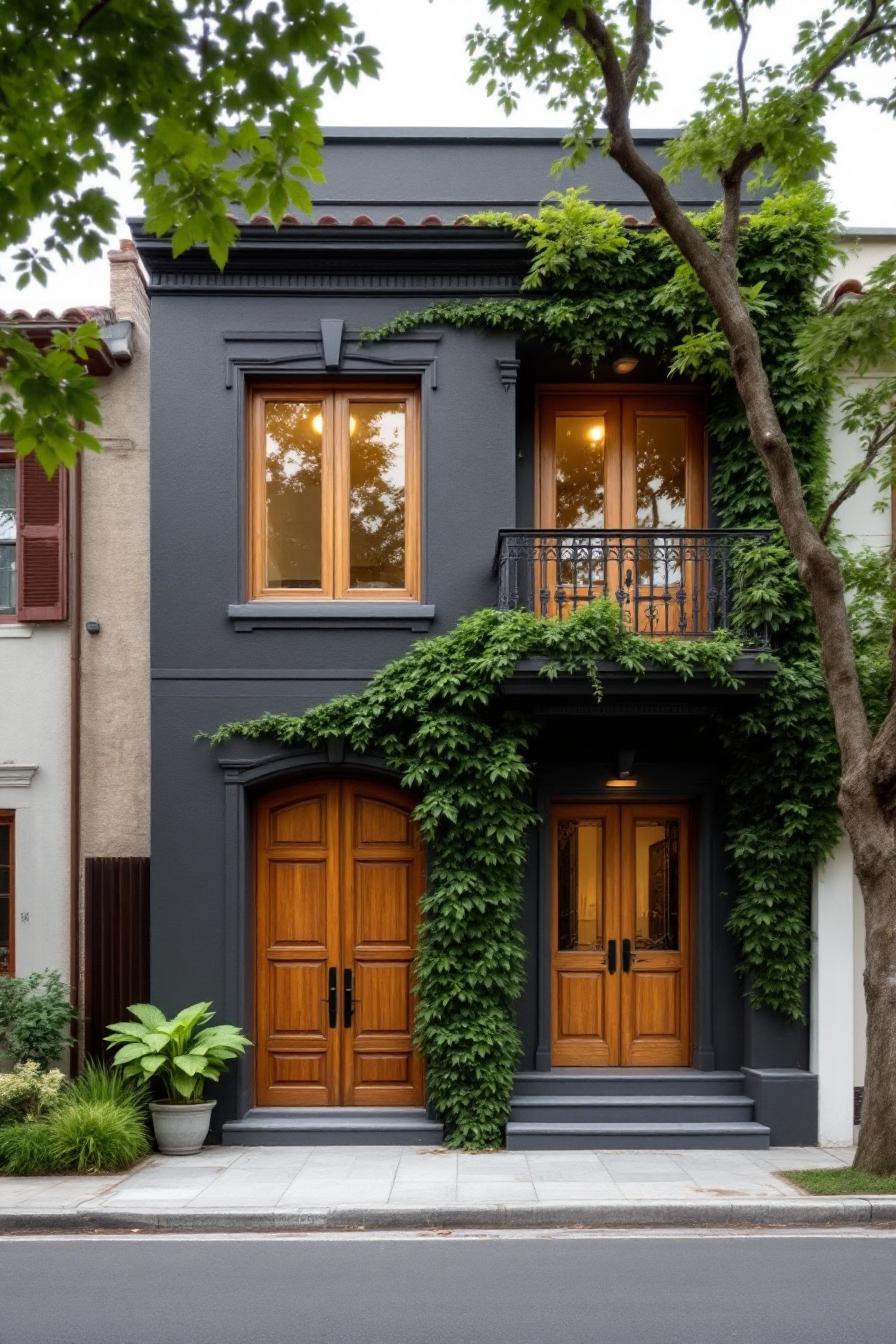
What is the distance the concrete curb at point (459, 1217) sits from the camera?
838 centimetres

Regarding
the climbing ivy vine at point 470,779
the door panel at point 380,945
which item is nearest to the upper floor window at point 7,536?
the climbing ivy vine at point 470,779

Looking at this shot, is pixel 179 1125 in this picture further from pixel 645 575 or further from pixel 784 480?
pixel 784 480

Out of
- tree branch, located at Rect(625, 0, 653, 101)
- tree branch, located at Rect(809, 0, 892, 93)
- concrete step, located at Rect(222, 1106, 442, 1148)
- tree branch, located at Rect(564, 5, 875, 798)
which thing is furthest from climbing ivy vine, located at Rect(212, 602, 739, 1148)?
tree branch, located at Rect(809, 0, 892, 93)

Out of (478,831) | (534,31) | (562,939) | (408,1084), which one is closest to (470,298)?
(534,31)

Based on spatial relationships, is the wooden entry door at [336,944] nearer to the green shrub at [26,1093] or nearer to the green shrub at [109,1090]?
the green shrub at [109,1090]

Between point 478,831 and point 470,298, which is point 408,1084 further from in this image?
point 470,298

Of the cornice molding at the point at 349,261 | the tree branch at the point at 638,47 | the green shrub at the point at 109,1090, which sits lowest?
the green shrub at the point at 109,1090

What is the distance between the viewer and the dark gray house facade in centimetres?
1079

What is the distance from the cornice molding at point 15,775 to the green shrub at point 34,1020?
73.6 inches

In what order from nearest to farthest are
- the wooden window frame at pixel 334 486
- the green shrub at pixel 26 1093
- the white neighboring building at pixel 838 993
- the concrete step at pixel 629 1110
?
the green shrub at pixel 26 1093 < the concrete step at pixel 629 1110 < the white neighboring building at pixel 838 993 < the wooden window frame at pixel 334 486

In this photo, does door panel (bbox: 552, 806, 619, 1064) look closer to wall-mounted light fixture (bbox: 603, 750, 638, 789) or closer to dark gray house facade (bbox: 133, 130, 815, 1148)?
dark gray house facade (bbox: 133, 130, 815, 1148)

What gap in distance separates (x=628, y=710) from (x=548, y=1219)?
4.28 meters

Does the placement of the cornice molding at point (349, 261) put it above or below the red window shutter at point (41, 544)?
above

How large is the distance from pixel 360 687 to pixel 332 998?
116 inches
